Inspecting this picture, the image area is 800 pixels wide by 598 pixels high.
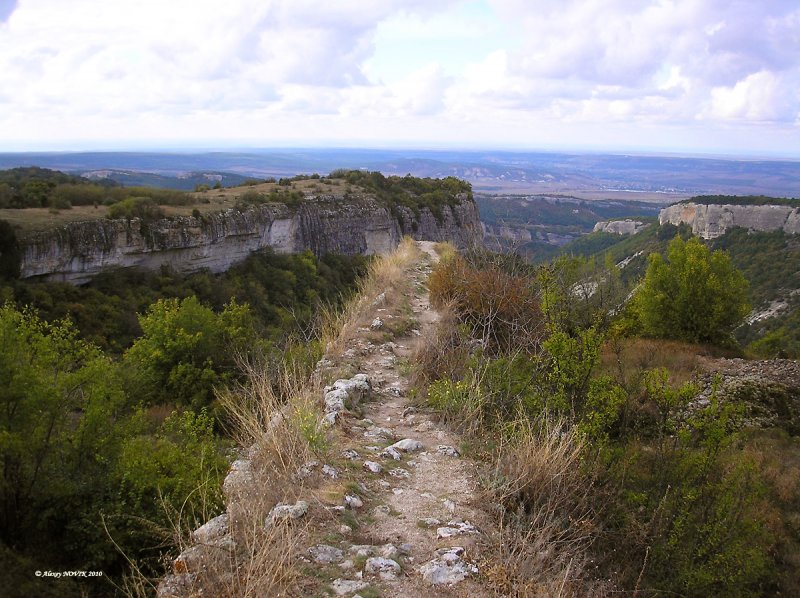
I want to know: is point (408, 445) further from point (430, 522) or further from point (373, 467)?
point (430, 522)

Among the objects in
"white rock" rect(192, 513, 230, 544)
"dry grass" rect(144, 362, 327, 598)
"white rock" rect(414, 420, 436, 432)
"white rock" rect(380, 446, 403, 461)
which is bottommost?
"white rock" rect(414, 420, 436, 432)

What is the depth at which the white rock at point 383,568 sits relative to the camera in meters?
3.12

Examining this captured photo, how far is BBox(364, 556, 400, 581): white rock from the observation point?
312 cm

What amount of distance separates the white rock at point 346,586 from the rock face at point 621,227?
74.7 meters

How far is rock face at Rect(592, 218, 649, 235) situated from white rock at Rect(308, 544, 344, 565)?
244ft

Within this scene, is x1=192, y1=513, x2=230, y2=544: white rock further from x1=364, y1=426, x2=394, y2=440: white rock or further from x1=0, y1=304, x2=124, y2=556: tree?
x1=0, y1=304, x2=124, y2=556: tree

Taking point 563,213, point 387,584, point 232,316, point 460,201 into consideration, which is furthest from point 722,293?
point 563,213

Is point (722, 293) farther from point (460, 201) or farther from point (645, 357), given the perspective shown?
point (460, 201)

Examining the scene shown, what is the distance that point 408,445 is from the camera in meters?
4.81

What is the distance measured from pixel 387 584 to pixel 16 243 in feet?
76.4

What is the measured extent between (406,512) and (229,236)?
2932 cm

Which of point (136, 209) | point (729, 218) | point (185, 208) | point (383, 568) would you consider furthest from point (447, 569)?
point (729, 218)

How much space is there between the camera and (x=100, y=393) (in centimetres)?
616

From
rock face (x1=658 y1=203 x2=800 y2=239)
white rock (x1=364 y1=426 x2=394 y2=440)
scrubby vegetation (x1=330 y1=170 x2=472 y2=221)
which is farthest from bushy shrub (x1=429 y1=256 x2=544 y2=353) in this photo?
rock face (x1=658 y1=203 x2=800 y2=239)
